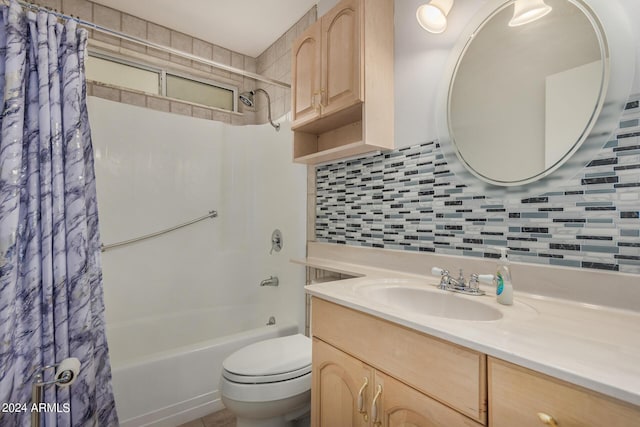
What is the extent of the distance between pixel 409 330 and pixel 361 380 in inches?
10.0

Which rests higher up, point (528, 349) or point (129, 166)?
point (129, 166)

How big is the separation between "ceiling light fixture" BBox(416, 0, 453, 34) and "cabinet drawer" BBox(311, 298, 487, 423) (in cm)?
115

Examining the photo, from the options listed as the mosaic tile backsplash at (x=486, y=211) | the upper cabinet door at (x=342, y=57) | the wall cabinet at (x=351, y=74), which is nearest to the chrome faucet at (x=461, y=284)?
the mosaic tile backsplash at (x=486, y=211)

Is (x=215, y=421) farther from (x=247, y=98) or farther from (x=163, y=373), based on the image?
(x=247, y=98)

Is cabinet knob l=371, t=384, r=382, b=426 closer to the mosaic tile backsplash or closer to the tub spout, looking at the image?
the mosaic tile backsplash

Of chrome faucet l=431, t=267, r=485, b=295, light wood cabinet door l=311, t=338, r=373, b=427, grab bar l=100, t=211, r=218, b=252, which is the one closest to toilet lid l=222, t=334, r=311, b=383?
light wood cabinet door l=311, t=338, r=373, b=427

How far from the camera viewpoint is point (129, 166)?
2068 mm

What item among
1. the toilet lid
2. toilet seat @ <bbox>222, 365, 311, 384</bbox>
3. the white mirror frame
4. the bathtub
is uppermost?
the white mirror frame

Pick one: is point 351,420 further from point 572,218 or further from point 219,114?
point 219,114

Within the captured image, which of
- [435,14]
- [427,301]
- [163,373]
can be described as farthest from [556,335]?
[163,373]

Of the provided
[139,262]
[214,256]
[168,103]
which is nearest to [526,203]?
[214,256]

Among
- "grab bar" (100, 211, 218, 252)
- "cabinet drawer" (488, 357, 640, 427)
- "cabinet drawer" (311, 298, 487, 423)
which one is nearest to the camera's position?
"cabinet drawer" (488, 357, 640, 427)

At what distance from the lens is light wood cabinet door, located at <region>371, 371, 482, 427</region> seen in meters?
0.66

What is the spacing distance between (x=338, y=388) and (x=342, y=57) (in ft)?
4.56
